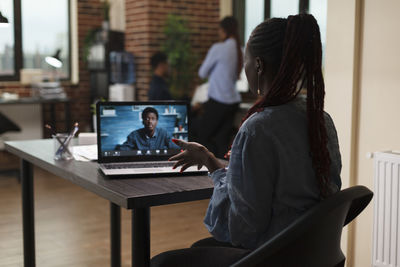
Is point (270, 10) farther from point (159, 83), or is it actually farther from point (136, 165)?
point (136, 165)

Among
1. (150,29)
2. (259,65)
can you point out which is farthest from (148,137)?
(150,29)

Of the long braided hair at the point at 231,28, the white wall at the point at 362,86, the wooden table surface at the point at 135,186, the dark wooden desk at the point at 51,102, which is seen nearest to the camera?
the wooden table surface at the point at 135,186

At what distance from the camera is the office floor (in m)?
3.19

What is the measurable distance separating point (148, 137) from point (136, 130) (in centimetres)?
5

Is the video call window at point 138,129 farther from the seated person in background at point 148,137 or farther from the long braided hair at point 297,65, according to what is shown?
the long braided hair at point 297,65

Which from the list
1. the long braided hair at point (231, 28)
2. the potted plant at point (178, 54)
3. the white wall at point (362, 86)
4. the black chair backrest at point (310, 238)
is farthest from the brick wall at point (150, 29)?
the black chair backrest at point (310, 238)

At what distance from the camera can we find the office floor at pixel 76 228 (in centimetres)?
319

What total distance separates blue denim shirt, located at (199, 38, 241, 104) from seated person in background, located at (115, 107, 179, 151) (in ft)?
9.83

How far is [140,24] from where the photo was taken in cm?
590

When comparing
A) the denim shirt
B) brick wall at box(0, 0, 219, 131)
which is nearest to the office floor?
brick wall at box(0, 0, 219, 131)

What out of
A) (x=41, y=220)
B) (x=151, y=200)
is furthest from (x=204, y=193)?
(x=41, y=220)

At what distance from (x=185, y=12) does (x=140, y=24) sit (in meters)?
0.52

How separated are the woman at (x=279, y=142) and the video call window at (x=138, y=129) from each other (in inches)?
27.9

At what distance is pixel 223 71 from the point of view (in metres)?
5.02
